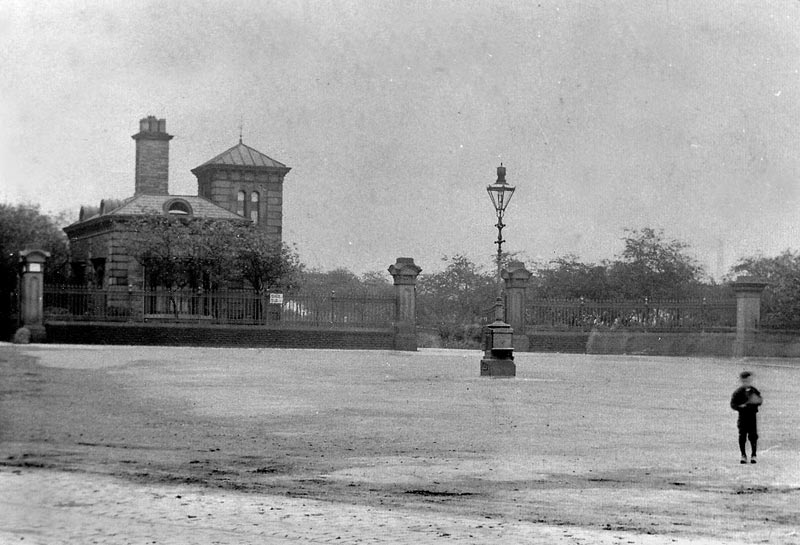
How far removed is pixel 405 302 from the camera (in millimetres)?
39781

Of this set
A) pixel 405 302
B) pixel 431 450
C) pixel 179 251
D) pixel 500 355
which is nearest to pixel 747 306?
Result: pixel 405 302

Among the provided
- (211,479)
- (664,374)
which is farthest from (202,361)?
(211,479)

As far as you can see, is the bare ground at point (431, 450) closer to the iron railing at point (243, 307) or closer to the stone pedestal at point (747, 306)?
the stone pedestal at point (747, 306)

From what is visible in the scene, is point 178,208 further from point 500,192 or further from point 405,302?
point 500,192

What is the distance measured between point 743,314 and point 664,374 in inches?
451

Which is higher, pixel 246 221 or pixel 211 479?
pixel 246 221

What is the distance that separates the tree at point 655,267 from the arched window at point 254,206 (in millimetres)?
14658

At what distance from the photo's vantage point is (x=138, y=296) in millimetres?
39094

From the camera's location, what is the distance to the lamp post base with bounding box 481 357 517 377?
23.0 m

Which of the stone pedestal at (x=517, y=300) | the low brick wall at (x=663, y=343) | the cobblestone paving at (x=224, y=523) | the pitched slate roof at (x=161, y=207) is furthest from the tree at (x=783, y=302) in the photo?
the cobblestone paving at (x=224, y=523)

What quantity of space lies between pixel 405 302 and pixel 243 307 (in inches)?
222

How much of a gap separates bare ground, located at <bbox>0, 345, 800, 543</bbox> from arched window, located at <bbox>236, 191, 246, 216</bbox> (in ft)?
65.3

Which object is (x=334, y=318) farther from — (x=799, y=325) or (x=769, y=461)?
(x=769, y=461)

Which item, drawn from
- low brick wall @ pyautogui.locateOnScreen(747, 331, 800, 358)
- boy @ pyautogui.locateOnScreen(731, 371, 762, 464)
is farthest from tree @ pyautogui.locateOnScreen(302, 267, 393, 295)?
boy @ pyautogui.locateOnScreen(731, 371, 762, 464)
